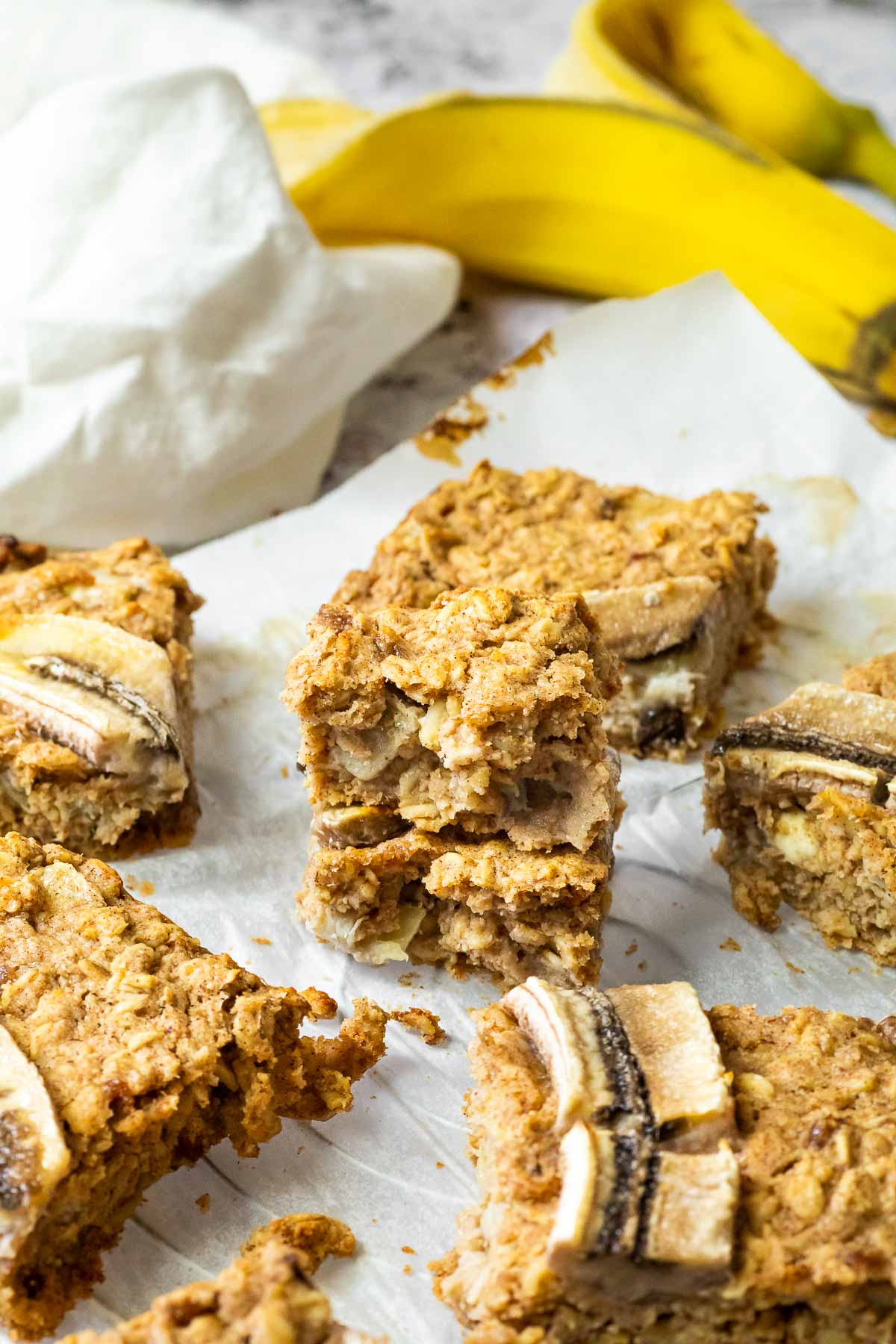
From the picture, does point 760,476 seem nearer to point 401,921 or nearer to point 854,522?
point 854,522

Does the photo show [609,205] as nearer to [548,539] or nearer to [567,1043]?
[548,539]

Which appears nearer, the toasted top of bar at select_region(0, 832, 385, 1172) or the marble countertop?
the toasted top of bar at select_region(0, 832, 385, 1172)

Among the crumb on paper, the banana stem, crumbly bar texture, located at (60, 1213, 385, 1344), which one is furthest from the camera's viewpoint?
the banana stem

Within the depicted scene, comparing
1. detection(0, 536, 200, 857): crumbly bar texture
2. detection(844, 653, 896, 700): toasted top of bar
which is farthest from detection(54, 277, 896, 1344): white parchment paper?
detection(844, 653, 896, 700): toasted top of bar

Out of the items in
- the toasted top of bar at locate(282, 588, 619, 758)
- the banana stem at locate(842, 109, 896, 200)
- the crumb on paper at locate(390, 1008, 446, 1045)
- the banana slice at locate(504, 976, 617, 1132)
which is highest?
the banana stem at locate(842, 109, 896, 200)

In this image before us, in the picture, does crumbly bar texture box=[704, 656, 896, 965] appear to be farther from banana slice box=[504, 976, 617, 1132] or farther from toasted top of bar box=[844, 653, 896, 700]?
banana slice box=[504, 976, 617, 1132]

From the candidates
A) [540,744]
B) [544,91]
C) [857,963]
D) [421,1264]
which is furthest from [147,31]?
[421,1264]

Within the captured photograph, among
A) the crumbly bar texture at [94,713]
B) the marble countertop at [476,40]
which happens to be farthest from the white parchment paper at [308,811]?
the marble countertop at [476,40]
